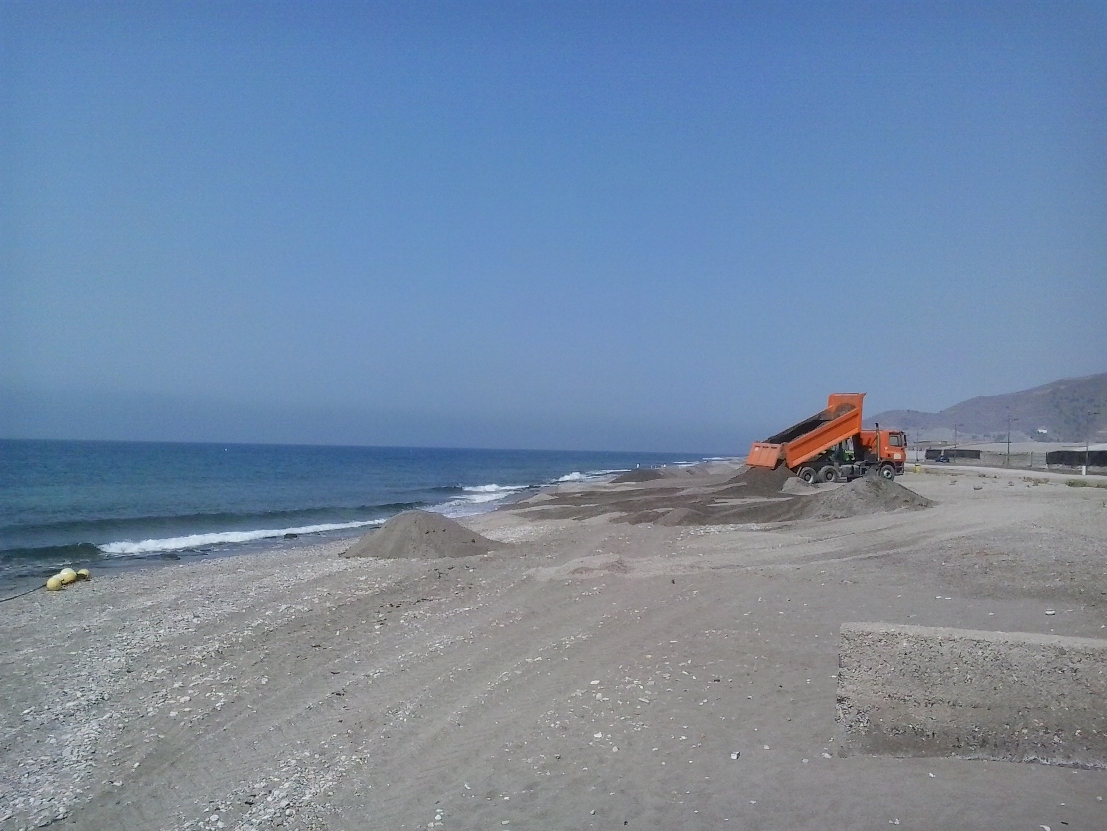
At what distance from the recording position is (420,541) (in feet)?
58.6

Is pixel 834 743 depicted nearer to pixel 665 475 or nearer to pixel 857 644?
pixel 857 644

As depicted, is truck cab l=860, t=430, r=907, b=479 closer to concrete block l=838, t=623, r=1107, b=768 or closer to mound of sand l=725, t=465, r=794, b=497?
mound of sand l=725, t=465, r=794, b=497

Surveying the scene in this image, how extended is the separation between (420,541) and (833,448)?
18243mm

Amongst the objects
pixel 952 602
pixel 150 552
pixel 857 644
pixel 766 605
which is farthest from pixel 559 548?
pixel 150 552

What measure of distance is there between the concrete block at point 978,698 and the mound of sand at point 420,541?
1110cm

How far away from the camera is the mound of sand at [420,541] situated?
17.7 metres

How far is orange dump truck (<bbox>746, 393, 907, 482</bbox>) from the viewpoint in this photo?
2908cm

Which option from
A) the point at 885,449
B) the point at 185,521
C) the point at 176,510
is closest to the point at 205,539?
the point at 185,521

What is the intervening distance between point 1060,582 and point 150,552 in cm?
2238

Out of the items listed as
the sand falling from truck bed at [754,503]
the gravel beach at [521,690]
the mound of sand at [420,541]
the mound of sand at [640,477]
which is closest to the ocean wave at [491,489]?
the mound of sand at [640,477]

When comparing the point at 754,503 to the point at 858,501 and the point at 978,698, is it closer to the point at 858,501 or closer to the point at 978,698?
the point at 858,501

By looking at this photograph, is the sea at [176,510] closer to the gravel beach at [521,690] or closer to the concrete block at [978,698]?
the gravel beach at [521,690]

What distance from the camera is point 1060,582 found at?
437 inches

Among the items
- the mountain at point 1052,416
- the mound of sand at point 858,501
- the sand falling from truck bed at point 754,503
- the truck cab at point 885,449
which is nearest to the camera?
the mound of sand at point 858,501
